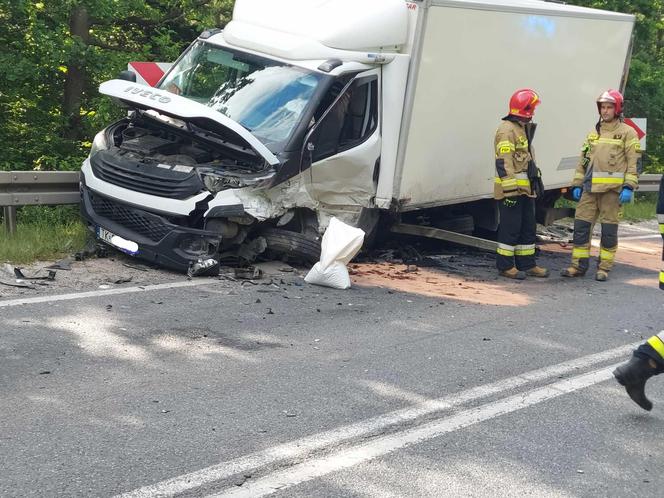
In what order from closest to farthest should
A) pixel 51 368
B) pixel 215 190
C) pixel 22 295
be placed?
pixel 51 368, pixel 22 295, pixel 215 190

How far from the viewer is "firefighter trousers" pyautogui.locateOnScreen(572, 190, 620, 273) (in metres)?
9.95

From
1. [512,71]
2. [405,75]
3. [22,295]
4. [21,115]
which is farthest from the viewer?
[21,115]

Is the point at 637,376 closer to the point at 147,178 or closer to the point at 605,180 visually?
the point at 147,178

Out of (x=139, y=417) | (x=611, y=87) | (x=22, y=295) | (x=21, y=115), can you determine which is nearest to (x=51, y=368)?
(x=139, y=417)

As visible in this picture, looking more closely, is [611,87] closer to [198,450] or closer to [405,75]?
[405,75]

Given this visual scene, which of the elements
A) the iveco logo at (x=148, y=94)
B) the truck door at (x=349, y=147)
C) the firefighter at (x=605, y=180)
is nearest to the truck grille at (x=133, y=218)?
the iveco logo at (x=148, y=94)

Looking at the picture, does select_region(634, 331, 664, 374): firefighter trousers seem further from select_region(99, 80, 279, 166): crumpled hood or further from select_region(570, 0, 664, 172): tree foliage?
select_region(570, 0, 664, 172): tree foliage

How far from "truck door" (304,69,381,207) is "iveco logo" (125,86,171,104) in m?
1.35

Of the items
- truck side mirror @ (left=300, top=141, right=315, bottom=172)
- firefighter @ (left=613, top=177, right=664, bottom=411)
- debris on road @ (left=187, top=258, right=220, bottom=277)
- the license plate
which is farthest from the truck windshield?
firefighter @ (left=613, top=177, right=664, bottom=411)

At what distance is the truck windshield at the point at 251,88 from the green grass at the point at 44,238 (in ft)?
5.60

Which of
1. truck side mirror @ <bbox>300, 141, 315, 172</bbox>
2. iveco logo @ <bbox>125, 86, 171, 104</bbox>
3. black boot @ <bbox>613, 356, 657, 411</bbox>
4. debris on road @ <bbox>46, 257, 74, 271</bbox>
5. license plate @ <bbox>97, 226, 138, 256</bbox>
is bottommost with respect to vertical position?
debris on road @ <bbox>46, 257, 74, 271</bbox>

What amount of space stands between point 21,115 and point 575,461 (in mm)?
12298

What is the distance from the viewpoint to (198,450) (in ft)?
14.2

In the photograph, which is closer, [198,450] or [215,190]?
[198,450]
